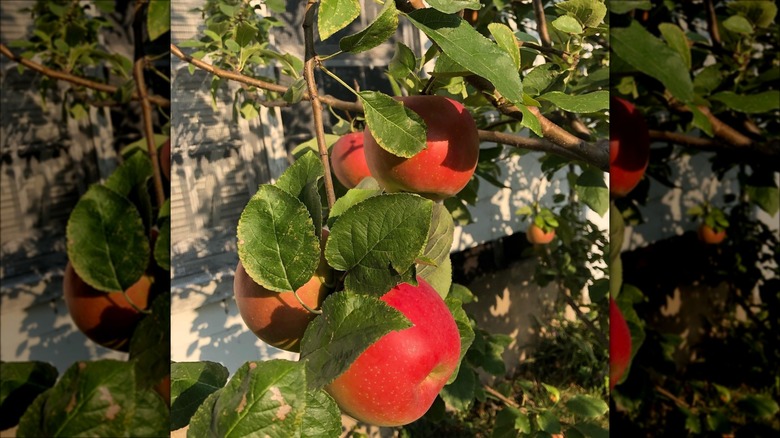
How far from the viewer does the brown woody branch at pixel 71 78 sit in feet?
0.71

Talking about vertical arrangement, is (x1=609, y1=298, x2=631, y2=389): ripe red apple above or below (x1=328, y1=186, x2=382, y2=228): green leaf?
below

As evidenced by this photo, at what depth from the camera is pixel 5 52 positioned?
21cm

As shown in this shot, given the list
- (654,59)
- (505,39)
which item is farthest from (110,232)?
(654,59)

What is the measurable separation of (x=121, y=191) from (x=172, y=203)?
0.03 m

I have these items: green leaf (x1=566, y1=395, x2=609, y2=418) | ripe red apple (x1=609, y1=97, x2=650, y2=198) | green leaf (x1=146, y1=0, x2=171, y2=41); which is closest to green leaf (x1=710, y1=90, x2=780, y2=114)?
ripe red apple (x1=609, y1=97, x2=650, y2=198)

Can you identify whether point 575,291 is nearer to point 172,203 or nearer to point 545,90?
point 545,90

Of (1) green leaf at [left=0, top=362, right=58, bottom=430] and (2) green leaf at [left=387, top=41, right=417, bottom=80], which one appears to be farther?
(2) green leaf at [left=387, top=41, right=417, bottom=80]

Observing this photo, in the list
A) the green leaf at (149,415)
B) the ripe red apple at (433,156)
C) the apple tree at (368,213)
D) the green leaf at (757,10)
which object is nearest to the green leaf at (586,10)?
the apple tree at (368,213)

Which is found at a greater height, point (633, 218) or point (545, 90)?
point (545, 90)

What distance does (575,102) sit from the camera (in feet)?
1.18

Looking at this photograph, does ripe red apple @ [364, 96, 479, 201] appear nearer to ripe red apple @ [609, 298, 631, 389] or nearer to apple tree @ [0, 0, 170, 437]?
apple tree @ [0, 0, 170, 437]

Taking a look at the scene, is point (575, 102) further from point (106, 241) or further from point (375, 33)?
point (106, 241)

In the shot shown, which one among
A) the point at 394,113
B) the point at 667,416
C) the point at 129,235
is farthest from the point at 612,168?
the point at 667,416

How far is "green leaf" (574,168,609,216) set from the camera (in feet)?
1.54
